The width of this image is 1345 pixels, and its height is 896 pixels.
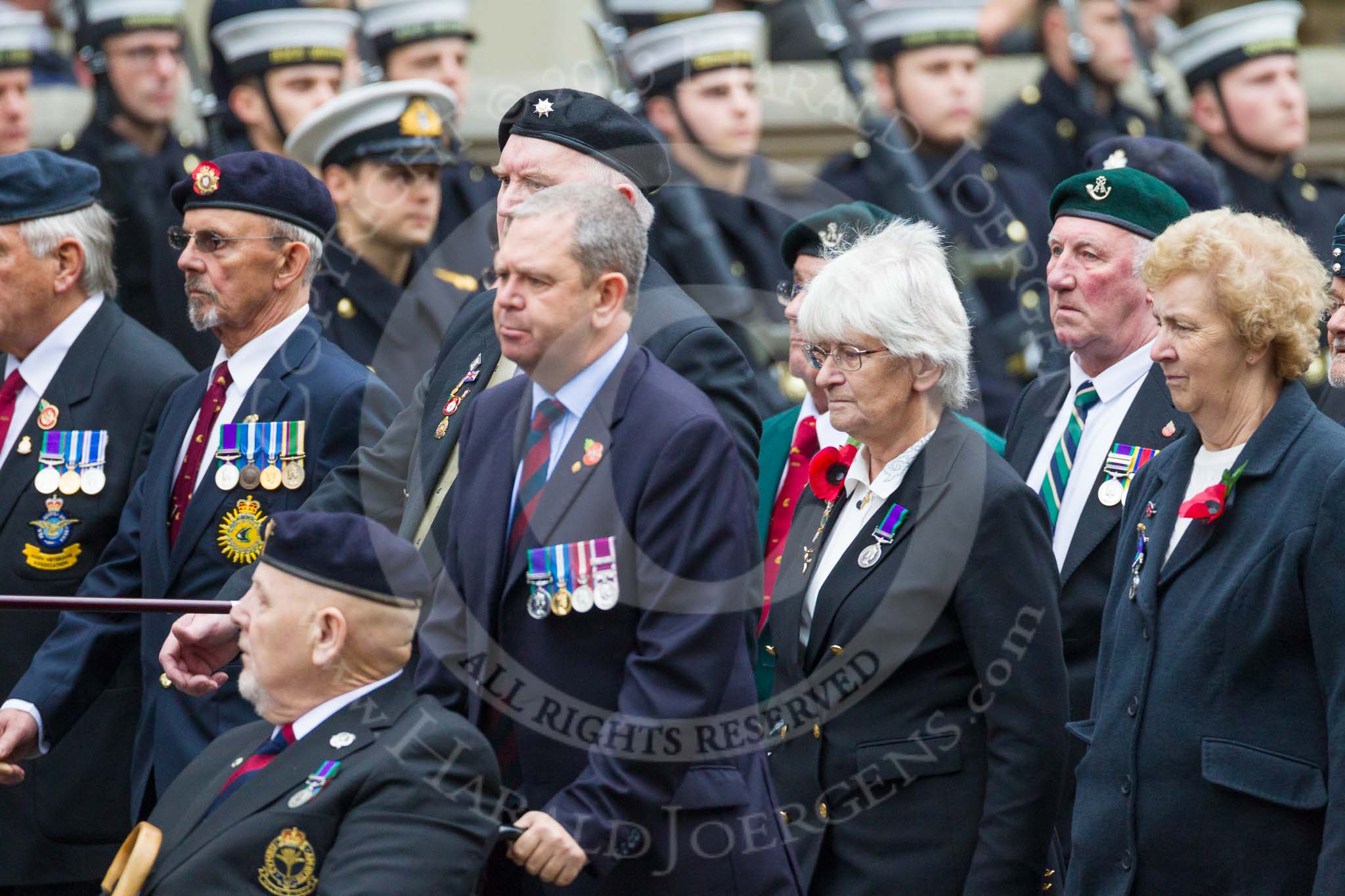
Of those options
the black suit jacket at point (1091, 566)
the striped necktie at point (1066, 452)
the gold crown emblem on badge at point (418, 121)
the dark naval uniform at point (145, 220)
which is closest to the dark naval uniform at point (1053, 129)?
the gold crown emblem on badge at point (418, 121)

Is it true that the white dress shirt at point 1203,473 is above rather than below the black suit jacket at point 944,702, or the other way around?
above

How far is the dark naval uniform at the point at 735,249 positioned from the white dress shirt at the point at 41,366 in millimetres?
2891

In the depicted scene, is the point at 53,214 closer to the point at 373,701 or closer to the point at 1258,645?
the point at 373,701

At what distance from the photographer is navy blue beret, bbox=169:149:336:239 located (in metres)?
5.38

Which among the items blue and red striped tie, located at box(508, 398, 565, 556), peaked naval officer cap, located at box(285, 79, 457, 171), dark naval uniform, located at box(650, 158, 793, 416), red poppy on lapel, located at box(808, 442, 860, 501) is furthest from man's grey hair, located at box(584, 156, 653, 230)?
dark naval uniform, located at box(650, 158, 793, 416)

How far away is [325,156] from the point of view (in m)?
7.17

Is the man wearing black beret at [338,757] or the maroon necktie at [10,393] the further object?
the maroon necktie at [10,393]

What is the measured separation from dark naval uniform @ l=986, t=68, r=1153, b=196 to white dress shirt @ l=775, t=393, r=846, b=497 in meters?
3.91

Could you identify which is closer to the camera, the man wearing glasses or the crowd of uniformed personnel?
the crowd of uniformed personnel

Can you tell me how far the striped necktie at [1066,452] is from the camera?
16.8ft

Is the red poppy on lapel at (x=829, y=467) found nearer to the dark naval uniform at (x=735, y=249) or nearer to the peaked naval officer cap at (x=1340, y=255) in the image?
the peaked naval officer cap at (x=1340, y=255)

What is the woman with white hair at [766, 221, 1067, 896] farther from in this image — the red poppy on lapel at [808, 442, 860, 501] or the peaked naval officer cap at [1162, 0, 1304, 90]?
the peaked naval officer cap at [1162, 0, 1304, 90]

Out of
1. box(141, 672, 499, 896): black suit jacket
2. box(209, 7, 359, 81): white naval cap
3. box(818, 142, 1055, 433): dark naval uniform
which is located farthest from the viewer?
box(818, 142, 1055, 433): dark naval uniform

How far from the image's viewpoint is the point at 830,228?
5605mm
